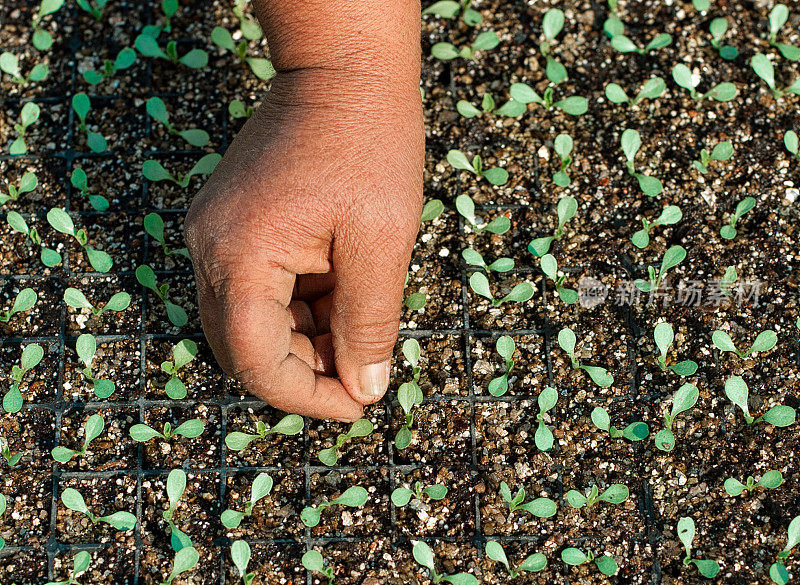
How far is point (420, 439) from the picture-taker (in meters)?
1.21

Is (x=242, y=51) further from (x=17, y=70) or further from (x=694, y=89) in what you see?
(x=694, y=89)

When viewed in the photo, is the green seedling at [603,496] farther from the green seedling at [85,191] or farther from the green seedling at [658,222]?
the green seedling at [85,191]

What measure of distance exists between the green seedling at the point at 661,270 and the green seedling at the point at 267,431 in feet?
1.84

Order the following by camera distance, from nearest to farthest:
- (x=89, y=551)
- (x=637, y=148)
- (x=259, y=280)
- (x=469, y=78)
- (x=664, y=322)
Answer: (x=259, y=280), (x=89, y=551), (x=664, y=322), (x=637, y=148), (x=469, y=78)

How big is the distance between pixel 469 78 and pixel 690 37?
415 mm

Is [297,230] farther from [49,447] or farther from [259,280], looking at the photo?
[49,447]

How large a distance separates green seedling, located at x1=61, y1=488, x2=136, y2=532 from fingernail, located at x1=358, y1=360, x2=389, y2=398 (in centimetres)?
36

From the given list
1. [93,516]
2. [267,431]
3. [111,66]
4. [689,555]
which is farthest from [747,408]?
[111,66]

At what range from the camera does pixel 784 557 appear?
1.13 m

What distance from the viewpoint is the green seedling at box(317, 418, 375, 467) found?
3.84 ft

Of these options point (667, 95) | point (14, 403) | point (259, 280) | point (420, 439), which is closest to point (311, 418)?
point (420, 439)

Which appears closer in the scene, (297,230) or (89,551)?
(297,230)

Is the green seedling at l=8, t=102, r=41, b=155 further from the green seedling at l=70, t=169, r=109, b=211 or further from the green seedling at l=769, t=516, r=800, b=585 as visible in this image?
the green seedling at l=769, t=516, r=800, b=585

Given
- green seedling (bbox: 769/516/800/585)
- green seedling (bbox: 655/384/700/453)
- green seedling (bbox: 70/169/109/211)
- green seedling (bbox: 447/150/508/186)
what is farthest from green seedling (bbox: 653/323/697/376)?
green seedling (bbox: 70/169/109/211)
